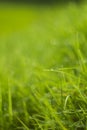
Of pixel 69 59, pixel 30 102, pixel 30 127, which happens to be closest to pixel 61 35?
pixel 69 59

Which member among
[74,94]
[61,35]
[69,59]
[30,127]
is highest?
[61,35]

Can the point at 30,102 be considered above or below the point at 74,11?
below

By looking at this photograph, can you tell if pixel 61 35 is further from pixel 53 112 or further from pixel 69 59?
pixel 53 112

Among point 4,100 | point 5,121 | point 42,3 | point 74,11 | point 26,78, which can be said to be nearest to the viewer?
point 5,121

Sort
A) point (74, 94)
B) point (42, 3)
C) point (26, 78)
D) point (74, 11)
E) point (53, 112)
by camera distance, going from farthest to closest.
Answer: point (42, 3) → point (74, 11) → point (26, 78) → point (74, 94) → point (53, 112)

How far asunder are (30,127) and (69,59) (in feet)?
2.62

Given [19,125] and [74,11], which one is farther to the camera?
[74,11]

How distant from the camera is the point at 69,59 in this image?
252cm

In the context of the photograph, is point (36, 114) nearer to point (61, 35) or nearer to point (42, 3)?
point (61, 35)

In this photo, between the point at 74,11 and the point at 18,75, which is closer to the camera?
the point at 18,75

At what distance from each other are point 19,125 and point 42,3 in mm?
15301

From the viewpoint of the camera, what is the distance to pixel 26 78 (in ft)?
8.22

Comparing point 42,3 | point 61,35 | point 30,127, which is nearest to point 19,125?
point 30,127

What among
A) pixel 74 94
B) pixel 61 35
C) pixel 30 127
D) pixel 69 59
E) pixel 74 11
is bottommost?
pixel 30 127
